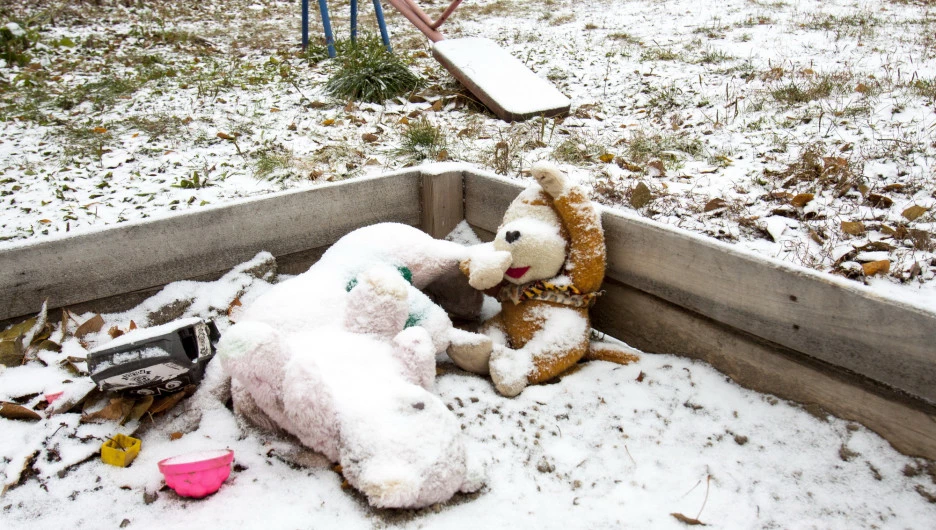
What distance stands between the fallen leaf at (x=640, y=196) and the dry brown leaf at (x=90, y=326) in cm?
200

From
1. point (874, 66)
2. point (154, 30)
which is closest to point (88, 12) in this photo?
point (154, 30)

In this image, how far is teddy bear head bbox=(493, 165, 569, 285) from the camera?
6.05ft

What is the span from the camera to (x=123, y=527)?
4.52 ft

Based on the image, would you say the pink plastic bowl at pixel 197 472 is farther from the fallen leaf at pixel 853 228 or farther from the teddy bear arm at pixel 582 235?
the fallen leaf at pixel 853 228

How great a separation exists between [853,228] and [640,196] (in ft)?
2.51

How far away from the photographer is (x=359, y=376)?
1.52 m

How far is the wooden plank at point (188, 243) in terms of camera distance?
6.31 feet

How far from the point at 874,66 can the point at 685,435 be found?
389cm

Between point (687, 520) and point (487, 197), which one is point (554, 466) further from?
point (487, 197)

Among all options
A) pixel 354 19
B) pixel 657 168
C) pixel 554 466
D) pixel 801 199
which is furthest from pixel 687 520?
pixel 354 19

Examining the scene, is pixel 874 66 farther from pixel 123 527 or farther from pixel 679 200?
pixel 123 527

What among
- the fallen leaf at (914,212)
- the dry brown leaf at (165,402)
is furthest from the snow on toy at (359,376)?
the fallen leaf at (914,212)

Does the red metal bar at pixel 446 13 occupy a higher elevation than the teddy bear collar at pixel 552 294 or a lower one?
higher

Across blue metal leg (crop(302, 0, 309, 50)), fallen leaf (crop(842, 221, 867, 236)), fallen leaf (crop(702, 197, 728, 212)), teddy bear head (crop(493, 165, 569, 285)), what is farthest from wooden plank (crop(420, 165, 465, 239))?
blue metal leg (crop(302, 0, 309, 50))
